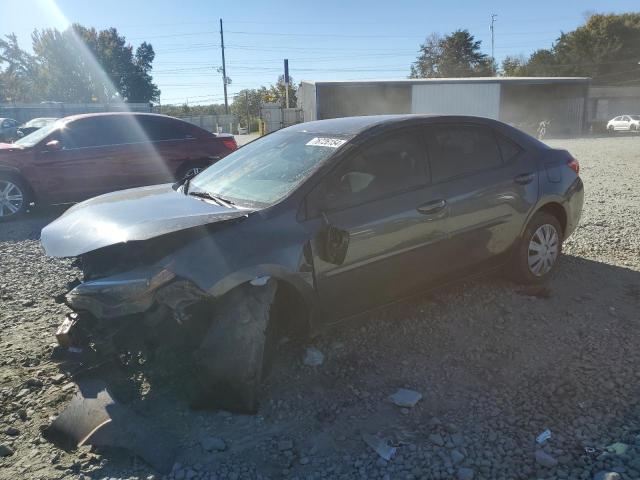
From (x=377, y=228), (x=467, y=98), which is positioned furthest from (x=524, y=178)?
(x=467, y=98)

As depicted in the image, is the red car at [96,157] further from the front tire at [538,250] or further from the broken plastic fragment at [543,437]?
the broken plastic fragment at [543,437]

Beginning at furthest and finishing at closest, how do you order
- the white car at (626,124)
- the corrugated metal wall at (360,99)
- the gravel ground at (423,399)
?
the corrugated metal wall at (360,99)
the white car at (626,124)
the gravel ground at (423,399)

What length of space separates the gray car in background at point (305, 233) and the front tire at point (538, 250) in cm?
1

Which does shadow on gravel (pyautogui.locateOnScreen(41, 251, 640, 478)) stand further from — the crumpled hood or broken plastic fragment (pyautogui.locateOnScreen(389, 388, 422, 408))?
the crumpled hood

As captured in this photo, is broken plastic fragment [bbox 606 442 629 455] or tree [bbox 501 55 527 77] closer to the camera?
broken plastic fragment [bbox 606 442 629 455]

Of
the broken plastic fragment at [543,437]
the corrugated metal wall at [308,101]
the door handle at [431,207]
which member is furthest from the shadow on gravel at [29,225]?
the corrugated metal wall at [308,101]

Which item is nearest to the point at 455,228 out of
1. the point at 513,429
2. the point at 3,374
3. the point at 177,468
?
Answer: the point at 513,429

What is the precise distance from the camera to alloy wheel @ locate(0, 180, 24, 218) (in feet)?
26.0

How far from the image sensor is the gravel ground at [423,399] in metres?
2.47

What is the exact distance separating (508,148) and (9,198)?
740cm

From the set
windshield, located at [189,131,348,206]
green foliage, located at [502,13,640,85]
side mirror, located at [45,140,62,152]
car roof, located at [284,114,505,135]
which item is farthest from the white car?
windshield, located at [189,131,348,206]

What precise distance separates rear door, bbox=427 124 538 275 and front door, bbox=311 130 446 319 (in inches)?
6.2

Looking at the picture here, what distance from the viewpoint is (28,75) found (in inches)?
2692

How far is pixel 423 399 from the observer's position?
9.80 feet
